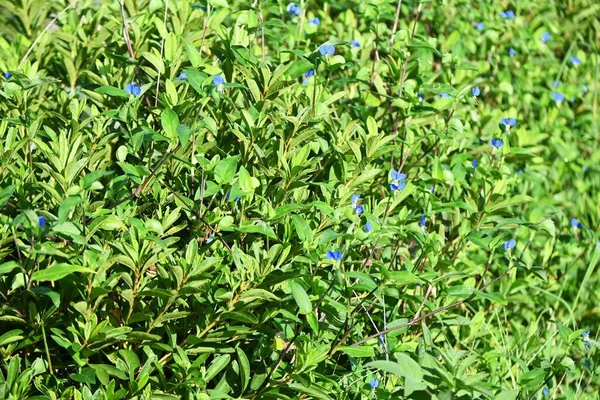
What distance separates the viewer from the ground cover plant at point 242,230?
213 centimetres

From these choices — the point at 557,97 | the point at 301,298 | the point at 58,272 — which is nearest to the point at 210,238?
the point at 301,298

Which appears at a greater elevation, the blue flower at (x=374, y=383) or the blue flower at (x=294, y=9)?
the blue flower at (x=294, y=9)

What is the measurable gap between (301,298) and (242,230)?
0.87ft

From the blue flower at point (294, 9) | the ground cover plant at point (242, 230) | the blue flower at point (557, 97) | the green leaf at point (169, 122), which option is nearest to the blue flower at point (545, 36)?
the blue flower at point (557, 97)

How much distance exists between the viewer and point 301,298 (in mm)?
2068

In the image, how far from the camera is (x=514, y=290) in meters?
3.11

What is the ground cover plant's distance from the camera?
6.99 ft

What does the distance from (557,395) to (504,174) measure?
34.0 inches

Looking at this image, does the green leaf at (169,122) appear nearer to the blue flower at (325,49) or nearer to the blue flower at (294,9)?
the blue flower at (325,49)

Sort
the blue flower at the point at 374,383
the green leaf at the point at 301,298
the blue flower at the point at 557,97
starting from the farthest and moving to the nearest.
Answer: the blue flower at the point at 557,97 < the blue flower at the point at 374,383 < the green leaf at the point at 301,298

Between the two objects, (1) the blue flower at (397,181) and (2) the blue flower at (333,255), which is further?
(1) the blue flower at (397,181)

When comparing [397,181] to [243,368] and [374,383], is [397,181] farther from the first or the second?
[243,368]

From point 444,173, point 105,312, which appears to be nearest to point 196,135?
point 105,312

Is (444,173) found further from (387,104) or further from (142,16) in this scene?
(142,16)
